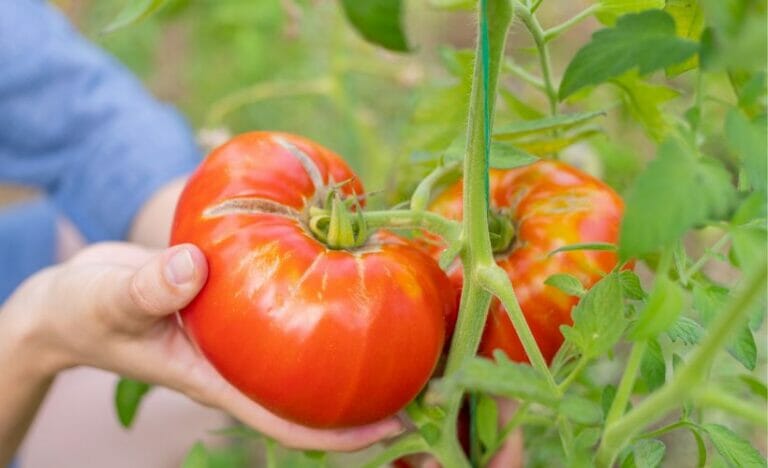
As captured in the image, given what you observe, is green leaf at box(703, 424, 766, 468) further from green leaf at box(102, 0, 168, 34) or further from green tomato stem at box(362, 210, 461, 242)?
green leaf at box(102, 0, 168, 34)

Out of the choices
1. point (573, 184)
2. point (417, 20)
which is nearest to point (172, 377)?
point (573, 184)

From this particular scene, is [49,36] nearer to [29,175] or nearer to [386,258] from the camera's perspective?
[29,175]

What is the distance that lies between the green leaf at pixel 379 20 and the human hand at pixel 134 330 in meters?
0.21

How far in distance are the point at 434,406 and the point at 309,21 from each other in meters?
1.02

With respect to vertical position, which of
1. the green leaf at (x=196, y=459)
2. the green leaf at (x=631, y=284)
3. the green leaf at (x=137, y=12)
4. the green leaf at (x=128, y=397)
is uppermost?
the green leaf at (x=137, y=12)

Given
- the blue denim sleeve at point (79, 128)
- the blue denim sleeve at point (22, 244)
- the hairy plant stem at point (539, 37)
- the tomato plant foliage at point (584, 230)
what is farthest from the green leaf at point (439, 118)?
the blue denim sleeve at point (22, 244)

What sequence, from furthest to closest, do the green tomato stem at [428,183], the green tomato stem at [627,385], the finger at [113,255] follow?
the finger at [113,255] < the green tomato stem at [428,183] < the green tomato stem at [627,385]

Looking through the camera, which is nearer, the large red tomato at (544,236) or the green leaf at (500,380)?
the green leaf at (500,380)

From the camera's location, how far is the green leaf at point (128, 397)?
71cm

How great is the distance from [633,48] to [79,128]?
125 cm

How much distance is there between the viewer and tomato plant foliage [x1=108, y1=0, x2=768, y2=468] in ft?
1.12

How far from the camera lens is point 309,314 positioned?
498 mm

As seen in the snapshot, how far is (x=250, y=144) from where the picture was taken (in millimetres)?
583

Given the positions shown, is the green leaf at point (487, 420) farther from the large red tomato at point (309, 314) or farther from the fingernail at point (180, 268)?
the fingernail at point (180, 268)
